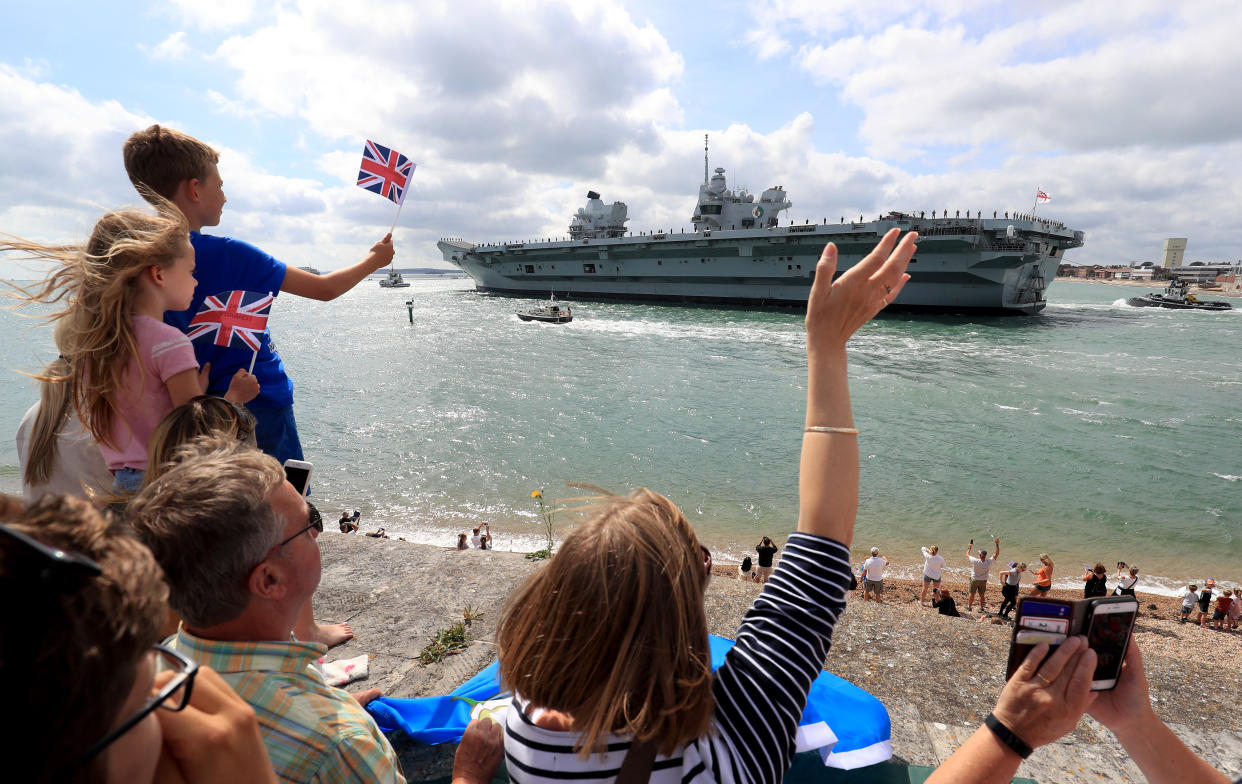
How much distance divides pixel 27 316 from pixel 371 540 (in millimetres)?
3032

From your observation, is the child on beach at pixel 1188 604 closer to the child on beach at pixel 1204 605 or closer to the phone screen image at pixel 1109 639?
the child on beach at pixel 1204 605

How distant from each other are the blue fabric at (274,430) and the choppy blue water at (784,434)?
9259mm

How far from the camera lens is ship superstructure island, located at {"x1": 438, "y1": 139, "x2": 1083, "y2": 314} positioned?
36.3m

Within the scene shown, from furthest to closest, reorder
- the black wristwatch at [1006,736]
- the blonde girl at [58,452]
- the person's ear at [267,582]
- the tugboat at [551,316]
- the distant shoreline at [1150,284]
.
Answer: the distant shoreline at [1150,284] → the tugboat at [551,316] → the blonde girl at [58,452] → the person's ear at [267,582] → the black wristwatch at [1006,736]

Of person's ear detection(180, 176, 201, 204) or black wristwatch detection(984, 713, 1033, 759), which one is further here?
person's ear detection(180, 176, 201, 204)

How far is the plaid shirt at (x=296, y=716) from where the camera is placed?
4.14 feet

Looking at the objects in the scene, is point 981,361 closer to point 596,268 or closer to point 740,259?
point 740,259

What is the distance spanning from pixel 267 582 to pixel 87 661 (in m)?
0.81

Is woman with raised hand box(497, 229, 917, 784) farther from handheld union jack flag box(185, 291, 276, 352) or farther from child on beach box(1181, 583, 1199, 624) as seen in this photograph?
child on beach box(1181, 583, 1199, 624)

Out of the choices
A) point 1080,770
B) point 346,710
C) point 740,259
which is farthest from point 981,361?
point 346,710

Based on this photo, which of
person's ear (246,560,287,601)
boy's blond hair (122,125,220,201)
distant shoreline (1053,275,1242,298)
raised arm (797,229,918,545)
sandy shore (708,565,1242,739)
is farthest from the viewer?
distant shoreline (1053,275,1242,298)

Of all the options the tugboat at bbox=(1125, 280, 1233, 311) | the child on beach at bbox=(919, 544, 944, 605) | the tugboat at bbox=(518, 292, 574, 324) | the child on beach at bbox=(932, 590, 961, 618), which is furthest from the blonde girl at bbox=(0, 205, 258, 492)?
the tugboat at bbox=(1125, 280, 1233, 311)

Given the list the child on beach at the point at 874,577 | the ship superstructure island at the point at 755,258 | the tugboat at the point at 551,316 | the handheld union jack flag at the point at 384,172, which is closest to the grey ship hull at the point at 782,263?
the ship superstructure island at the point at 755,258

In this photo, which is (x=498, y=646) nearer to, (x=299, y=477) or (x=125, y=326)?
(x=299, y=477)
